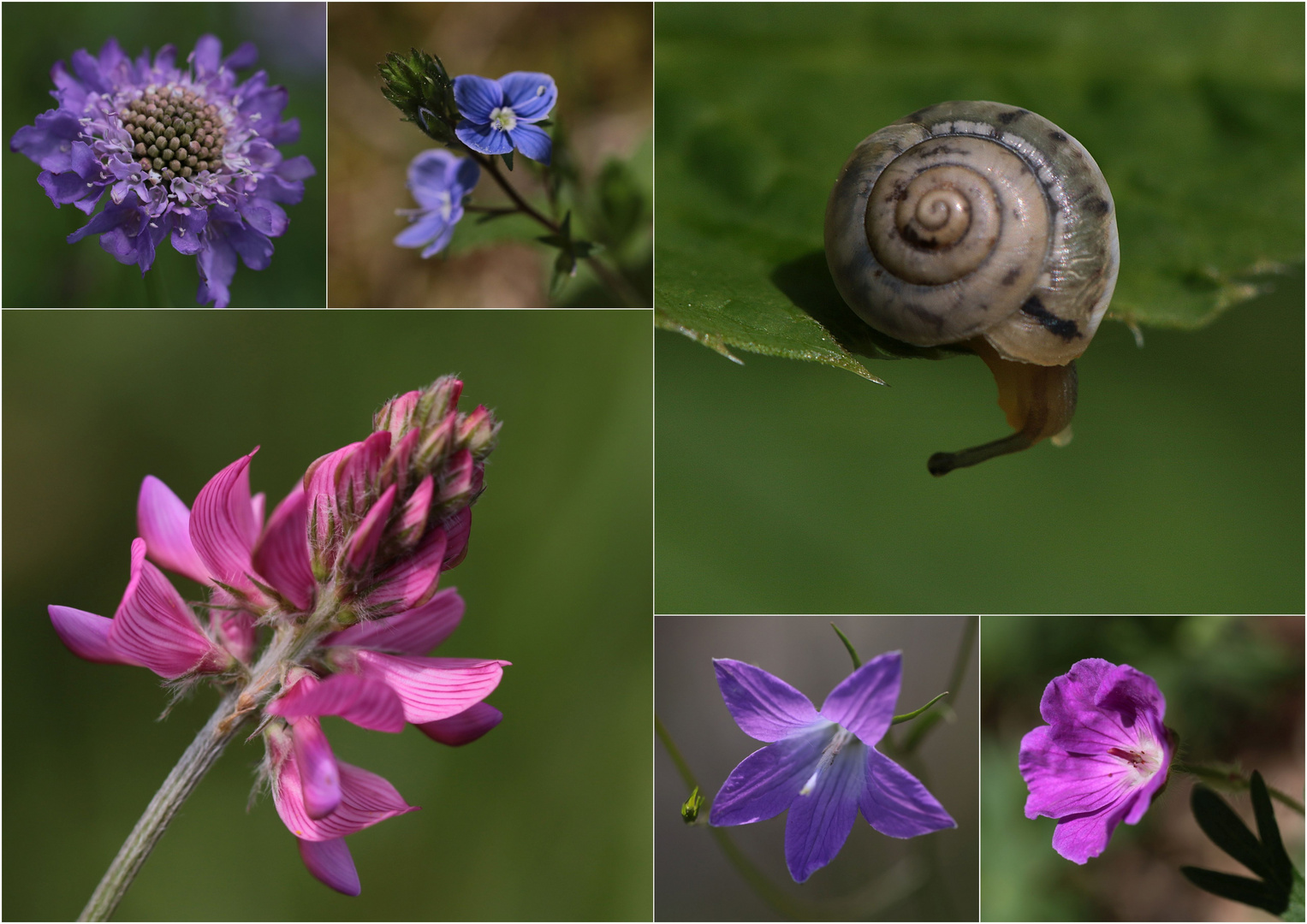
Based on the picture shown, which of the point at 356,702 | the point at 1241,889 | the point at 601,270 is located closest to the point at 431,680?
the point at 356,702

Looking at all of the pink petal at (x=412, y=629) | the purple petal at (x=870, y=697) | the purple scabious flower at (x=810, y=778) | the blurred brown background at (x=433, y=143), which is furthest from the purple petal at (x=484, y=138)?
the purple petal at (x=870, y=697)

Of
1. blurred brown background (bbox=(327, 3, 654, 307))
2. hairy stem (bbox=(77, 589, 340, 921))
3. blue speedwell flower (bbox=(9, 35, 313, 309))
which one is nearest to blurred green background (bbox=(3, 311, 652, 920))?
blurred brown background (bbox=(327, 3, 654, 307))

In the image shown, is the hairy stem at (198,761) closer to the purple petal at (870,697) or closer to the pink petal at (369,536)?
the pink petal at (369,536)

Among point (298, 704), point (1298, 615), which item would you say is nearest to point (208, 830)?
point (298, 704)

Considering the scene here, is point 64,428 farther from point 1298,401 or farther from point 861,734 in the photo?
point 1298,401

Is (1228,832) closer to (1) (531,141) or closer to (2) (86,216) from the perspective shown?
(1) (531,141)

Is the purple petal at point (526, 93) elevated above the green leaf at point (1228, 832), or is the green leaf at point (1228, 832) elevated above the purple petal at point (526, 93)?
the purple petal at point (526, 93)

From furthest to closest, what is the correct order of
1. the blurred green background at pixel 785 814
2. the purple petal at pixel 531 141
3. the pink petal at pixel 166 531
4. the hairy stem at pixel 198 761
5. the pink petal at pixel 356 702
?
the blurred green background at pixel 785 814 → the purple petal at pixel 531 141 → the pink petal at pixel 166 531 → the hairy stem at pixel 198 761 → the pink petal at pixel 356 702

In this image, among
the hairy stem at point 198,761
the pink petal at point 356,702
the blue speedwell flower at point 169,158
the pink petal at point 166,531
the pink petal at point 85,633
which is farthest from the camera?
the blue speedwell flower at point 169,158

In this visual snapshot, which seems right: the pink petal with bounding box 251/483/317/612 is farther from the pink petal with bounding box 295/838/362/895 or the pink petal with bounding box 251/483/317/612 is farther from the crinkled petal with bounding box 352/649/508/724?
the pink petal with bounding box 295/838/362/895
